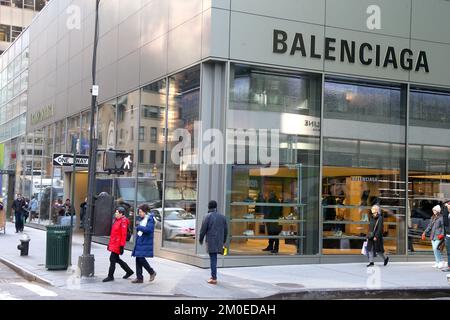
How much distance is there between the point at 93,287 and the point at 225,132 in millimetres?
5489

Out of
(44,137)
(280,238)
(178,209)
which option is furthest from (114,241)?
(44,137)

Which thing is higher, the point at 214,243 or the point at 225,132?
the point at 225,132

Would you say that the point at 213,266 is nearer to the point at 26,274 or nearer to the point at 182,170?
the point at 26,274

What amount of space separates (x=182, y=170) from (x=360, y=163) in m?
5.20

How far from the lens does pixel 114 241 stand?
Result: 477 inches

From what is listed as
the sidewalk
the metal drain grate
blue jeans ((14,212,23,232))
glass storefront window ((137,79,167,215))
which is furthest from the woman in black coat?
blue jeans ((14,212,23,232))

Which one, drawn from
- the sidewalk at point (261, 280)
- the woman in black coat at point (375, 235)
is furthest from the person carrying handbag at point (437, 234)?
the woman in black coat at point (375, 235)

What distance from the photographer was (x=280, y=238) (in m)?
15.7

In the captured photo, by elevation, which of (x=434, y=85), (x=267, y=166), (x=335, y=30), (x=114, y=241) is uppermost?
(x=335, y=30)

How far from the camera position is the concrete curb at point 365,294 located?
11.3 m

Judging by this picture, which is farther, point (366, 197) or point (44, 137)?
point (44, 137)
